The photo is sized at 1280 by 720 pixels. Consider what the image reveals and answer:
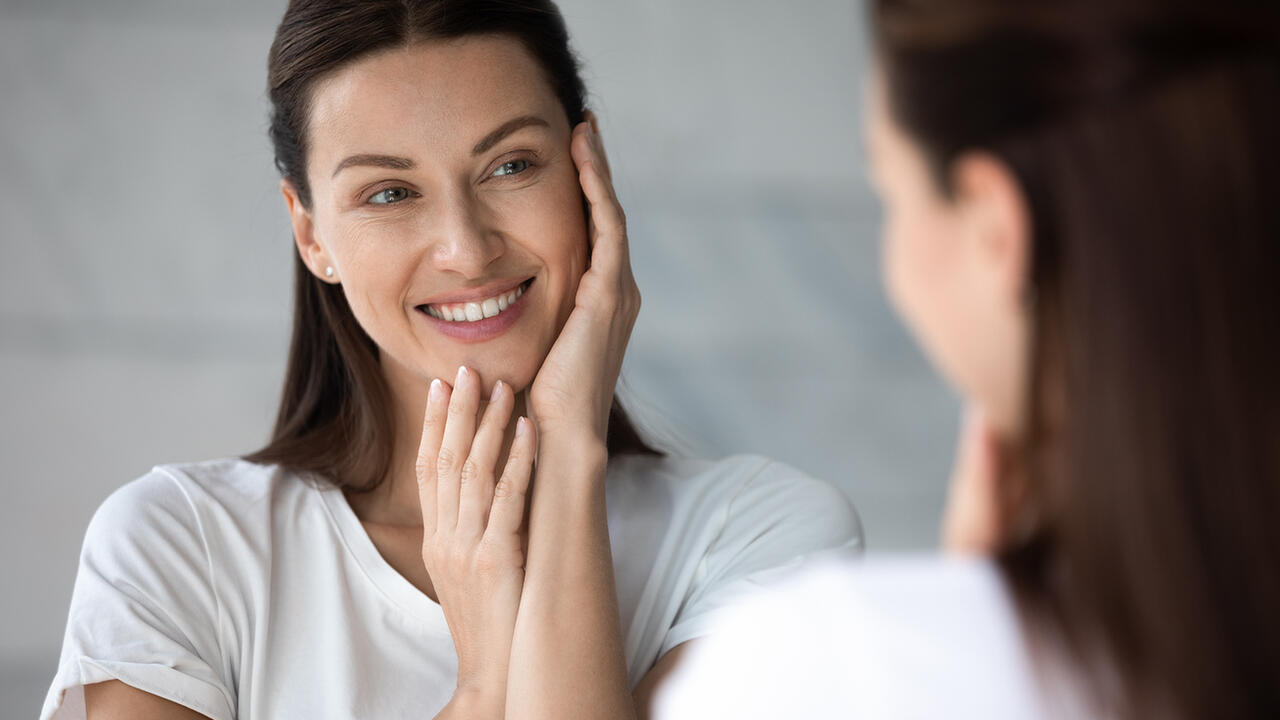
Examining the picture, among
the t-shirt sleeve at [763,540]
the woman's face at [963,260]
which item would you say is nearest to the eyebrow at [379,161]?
the t-shirt sleeve at [763,540]

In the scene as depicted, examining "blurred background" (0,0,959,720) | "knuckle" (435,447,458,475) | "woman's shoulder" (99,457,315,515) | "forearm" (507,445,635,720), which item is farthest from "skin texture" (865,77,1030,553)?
"blurred background" (0,0,959,720)

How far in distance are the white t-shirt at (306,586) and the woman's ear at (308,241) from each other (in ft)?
0.98

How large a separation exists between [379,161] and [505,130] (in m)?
0.16

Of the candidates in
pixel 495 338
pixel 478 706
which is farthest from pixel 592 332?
pixel 478 706

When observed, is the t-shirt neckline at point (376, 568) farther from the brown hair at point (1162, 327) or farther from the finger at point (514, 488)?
the brown hair at point (1162, 327)

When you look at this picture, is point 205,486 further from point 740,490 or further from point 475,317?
point 740,490

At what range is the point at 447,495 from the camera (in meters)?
1.38

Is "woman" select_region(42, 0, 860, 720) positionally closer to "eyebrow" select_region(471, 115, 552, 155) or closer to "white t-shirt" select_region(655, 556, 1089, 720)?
"eyebrow" select_region(471, 115, 552, 155)

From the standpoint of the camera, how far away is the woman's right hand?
1271 mm

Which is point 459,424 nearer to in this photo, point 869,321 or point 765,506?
point 765,506

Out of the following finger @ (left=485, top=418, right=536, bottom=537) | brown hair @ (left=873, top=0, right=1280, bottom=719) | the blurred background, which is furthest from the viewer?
the blurred background

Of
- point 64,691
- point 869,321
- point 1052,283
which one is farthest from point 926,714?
point 869,321

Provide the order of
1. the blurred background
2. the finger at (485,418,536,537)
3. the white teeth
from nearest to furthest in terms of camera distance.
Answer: the finger at (485,418,536,537) < the white teeth < the blurred background

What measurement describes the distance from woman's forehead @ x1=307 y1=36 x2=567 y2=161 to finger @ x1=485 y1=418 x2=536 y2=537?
38 centimetres
